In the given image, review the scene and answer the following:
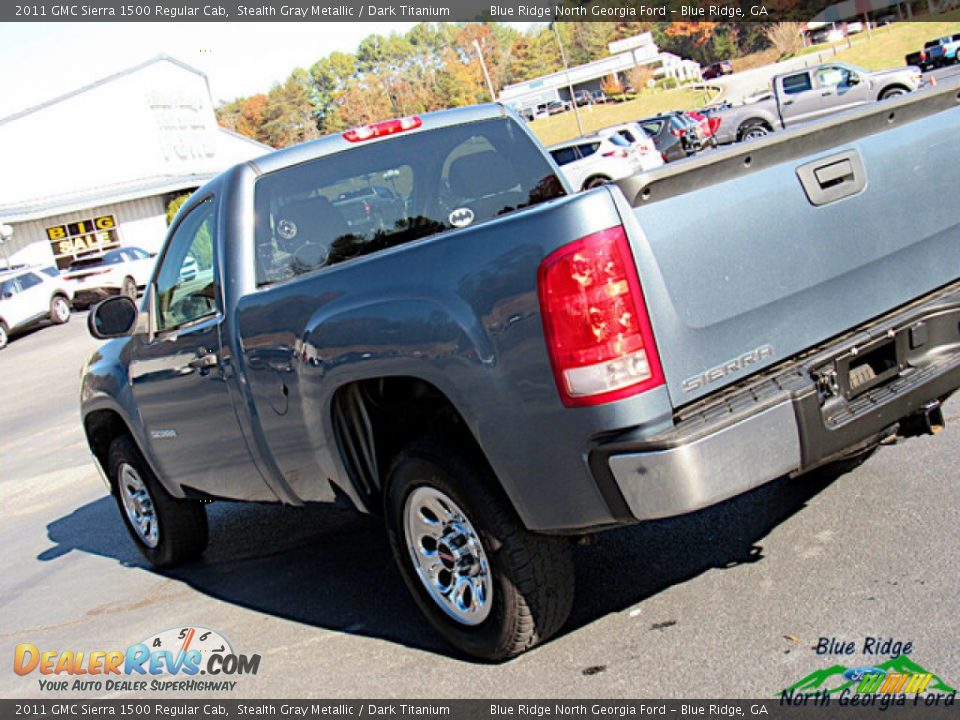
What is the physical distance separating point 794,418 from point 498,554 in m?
1.11

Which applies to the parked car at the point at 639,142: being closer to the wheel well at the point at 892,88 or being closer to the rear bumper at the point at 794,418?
the wheel well at the point at 892,88

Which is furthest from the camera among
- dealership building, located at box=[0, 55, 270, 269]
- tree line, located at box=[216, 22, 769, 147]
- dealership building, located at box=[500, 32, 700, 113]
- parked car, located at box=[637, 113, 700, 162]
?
tree line, located at box=[216, 22, 769, 147]

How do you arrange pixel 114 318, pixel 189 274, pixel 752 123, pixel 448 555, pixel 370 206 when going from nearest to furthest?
pixel 448 555, pixel 370 206, pixel 189 274, pixel 114 318, pixel 752 123

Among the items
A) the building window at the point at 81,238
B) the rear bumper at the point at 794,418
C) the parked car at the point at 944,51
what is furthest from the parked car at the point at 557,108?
the rear bumper at the point at 794,418

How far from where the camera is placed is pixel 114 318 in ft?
19.1

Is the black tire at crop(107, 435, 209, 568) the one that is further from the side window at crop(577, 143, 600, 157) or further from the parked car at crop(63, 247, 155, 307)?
the parked car at crop(63, 247, 155, 307)

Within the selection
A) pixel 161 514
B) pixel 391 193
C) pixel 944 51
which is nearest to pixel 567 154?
pixel 161 514

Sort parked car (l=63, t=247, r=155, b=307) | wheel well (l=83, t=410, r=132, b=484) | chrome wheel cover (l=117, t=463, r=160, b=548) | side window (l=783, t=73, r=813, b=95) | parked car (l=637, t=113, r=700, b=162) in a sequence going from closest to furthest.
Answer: chrome wheel cover (l=117, t=463, r=160, b=548) → wheel well (l=83, t=410, r=132, b=484) → parked car (l=63, t=247, r=155, b=307) → side window (l=783, t=73, r=813, b=95) → parked car (l=637, t=113, r=700, b=162)

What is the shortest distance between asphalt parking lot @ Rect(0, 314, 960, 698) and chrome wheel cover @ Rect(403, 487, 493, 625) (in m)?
0.24

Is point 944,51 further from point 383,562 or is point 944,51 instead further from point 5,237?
point 383,562

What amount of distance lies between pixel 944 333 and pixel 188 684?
11.0 ft

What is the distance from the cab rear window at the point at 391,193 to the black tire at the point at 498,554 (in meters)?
1.19

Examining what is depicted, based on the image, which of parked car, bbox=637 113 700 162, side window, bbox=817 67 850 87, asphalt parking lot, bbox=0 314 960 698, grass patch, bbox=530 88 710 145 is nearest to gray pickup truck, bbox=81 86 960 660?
asphalt parking lot, bbox=0 314 960 698

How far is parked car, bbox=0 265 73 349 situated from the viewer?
2859 cm
